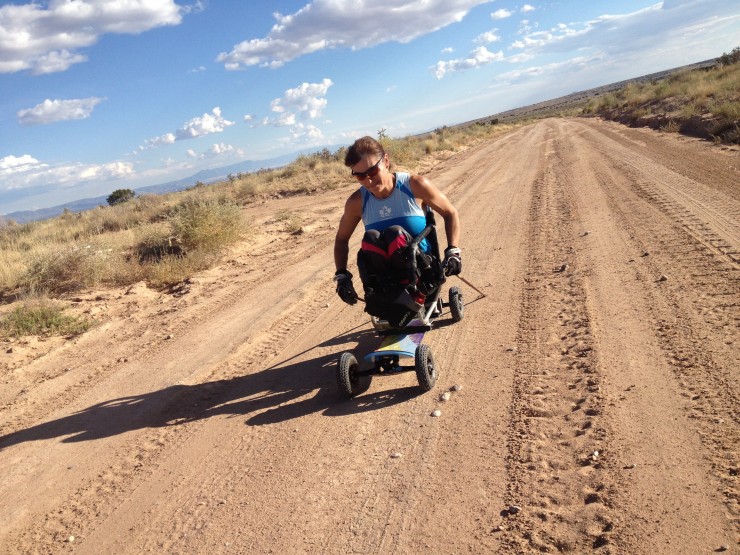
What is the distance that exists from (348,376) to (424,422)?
0.74 meters

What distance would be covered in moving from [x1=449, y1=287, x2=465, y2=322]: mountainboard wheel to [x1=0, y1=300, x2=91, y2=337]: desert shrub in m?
5.20

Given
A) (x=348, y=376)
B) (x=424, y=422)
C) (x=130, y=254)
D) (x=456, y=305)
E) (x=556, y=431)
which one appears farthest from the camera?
(x=130, y=254)

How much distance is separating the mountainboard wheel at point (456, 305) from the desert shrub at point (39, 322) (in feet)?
17.1

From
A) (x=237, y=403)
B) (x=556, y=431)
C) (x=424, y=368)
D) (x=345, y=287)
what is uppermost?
(x=345, y=287)

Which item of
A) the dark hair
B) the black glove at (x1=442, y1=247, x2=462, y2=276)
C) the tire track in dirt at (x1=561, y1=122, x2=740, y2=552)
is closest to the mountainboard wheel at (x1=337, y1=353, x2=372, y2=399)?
the black glove at (x1=442, y1=247, x2=462, y2=276)

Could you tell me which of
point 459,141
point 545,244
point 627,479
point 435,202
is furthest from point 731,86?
point 627,479

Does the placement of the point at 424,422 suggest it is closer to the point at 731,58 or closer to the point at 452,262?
the point at 452,262

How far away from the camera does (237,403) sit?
4.43 meters

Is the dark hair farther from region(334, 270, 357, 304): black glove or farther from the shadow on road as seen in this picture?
the shadow on road

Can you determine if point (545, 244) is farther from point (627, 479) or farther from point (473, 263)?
point (627, 479)

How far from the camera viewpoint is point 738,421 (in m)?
2.96

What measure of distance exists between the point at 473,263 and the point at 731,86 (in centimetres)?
2195

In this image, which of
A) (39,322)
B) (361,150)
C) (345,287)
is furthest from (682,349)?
(39,322)

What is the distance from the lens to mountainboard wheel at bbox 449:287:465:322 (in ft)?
17.3
